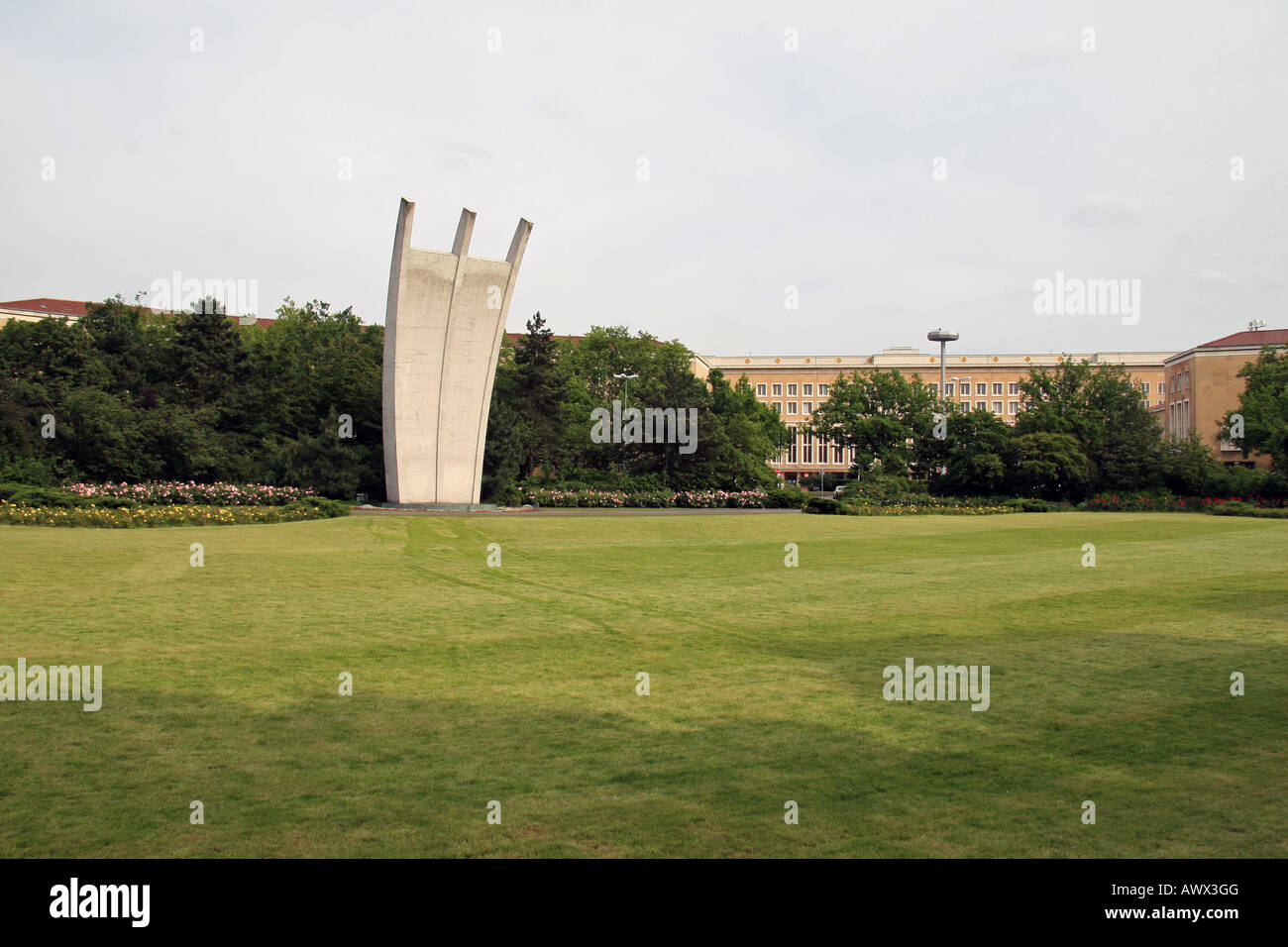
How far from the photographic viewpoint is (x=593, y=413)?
5219cm

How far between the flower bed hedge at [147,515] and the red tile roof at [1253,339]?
3300 inches

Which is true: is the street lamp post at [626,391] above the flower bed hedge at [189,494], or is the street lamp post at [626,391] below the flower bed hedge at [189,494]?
above

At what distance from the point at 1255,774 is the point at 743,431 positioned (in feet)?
147

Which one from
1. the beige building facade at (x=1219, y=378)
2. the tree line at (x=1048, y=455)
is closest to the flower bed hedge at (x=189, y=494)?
the tree line at (x=1048, y=455)

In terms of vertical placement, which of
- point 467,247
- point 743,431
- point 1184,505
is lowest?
point 1184,505

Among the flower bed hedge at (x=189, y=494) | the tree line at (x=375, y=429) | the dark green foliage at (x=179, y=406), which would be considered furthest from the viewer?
the tree line at (x=375, y=429)

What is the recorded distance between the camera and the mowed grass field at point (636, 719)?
4.98 metres

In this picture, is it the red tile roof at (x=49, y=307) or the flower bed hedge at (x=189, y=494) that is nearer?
the flower bed hedge at (x=189, y=494)

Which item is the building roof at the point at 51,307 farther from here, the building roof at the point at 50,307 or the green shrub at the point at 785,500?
the green shrub at the point at 785,500

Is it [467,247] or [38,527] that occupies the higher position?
[467,247]

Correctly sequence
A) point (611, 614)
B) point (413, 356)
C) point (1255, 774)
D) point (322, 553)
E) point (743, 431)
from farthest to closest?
point (743, 431) → point (413, 356) → point (322, 553) → point (611, 614) → point (1255, 774)

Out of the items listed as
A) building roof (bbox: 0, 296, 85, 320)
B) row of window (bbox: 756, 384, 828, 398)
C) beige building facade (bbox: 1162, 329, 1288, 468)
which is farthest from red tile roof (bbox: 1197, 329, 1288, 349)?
building roof (bbox: 0, 296, 85, 320)
